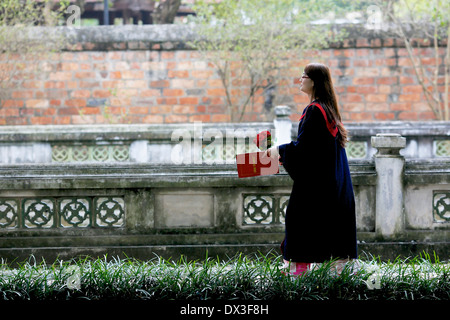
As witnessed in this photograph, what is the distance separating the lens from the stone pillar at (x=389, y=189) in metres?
4.99

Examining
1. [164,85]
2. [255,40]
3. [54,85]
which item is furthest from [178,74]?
[54,85]

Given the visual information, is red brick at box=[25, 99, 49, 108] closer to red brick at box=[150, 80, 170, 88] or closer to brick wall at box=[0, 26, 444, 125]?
brick wall at box=[0, 26, 444, 125]

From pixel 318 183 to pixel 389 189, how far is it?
160 centimetres

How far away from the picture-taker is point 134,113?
1292 cm

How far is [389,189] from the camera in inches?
197

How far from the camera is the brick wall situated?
41.9 ft

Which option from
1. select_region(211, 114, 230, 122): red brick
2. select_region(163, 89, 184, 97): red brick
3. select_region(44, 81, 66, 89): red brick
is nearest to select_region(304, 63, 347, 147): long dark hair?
select_region(211, 114, 230, 122): red brick

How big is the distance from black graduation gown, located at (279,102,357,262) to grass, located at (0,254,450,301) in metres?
0.15

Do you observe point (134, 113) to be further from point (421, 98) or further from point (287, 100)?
point (421, 98)

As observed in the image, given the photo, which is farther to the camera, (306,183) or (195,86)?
(195,86)

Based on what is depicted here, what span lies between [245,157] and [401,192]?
1972 millimetres

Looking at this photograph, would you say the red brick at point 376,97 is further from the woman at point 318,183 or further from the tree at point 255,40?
the woman at point 318,183

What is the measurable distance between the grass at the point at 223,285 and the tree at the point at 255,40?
9.01 m

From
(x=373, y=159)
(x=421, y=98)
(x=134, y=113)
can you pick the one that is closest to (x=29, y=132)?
(x=134, y=113)
